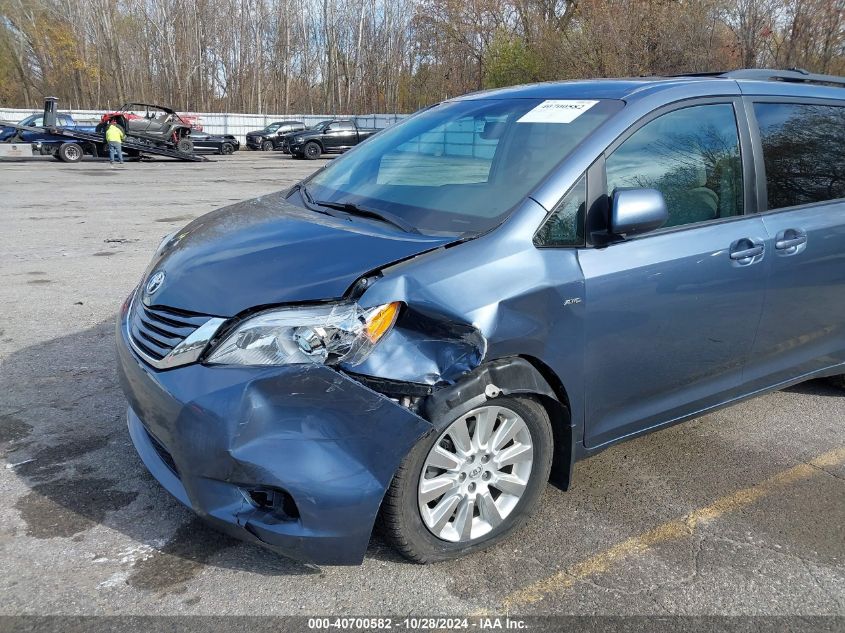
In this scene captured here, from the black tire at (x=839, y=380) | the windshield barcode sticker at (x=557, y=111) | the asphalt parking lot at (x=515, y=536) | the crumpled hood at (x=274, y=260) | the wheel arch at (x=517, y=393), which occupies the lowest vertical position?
the asphalt parking lot at (x=515, y=536)

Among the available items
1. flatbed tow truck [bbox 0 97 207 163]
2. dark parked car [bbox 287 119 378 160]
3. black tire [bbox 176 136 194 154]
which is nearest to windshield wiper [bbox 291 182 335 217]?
flatbed tow truck [bbox 0 97 207 163]

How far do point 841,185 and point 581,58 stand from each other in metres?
28.1

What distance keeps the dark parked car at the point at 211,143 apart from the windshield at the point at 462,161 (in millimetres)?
29711

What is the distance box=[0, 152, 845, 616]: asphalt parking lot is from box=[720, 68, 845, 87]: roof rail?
6.32 feet

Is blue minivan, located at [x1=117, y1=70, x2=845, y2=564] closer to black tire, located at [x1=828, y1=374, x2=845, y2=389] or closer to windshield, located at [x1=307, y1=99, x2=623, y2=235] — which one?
windshield, located at [x1=307, y1=99, x2=623, y2=235]

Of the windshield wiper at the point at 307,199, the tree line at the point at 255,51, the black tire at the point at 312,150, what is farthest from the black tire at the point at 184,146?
the windshield wiper at the point at 307,199

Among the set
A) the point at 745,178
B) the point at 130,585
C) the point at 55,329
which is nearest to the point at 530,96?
the point at 745,178

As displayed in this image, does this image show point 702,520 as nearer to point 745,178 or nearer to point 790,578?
point 790,578

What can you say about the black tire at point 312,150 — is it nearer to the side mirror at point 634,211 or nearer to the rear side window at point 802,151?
the rear side window at point 802,151

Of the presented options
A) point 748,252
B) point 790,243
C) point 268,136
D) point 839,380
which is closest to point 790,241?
point 790,243

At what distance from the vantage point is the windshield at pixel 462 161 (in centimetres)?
297

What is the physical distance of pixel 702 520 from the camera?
313 centimetres

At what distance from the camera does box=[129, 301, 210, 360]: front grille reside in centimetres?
260

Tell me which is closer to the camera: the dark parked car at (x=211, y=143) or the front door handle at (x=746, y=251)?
the front door handle at (x=746, y=251)
